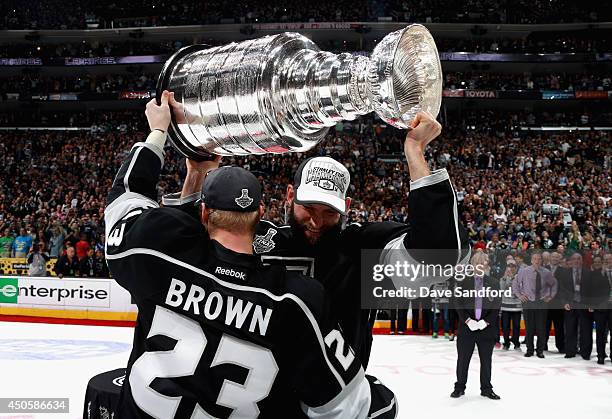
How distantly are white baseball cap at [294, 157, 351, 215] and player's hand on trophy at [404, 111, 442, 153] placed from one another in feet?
0.96

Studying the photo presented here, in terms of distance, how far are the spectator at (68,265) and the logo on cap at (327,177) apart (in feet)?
37.1

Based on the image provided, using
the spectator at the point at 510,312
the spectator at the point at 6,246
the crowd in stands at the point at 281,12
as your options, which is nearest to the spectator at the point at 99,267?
the spectator at the point at 6,246

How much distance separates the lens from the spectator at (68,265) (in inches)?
482

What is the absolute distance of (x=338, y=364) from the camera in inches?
63.7

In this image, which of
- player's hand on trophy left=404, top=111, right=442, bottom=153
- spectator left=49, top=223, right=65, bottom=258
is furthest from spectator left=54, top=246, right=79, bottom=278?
player's hand on trophy left=404, top=111, right=442, bottom=153

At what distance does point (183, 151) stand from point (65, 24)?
2855cm

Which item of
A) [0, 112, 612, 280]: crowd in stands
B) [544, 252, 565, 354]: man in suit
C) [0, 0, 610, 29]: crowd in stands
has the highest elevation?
[0, 0, 610, 29]: crowd in stands

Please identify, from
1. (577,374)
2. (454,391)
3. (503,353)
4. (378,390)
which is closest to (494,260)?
(503,353)

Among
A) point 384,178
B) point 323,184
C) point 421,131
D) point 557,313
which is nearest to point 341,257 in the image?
point 323,184

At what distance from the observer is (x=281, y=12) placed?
27406mm

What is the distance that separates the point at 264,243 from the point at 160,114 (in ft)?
1.75

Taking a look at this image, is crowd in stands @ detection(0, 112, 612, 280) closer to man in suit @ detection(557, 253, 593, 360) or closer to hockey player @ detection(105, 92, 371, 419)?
man in suit @ detection(557, 253, 593, 360)

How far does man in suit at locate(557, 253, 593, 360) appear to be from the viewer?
382 inches

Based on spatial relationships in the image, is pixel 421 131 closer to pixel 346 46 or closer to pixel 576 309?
pixel 576 309
